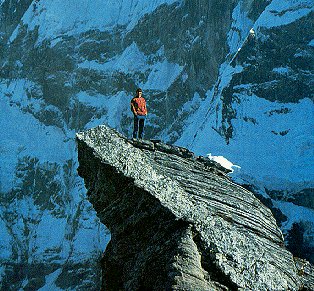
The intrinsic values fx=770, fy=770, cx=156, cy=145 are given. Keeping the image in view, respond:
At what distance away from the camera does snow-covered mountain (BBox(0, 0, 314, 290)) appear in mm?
104562

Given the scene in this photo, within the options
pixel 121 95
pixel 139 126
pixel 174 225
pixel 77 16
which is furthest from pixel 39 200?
pixel 174 225

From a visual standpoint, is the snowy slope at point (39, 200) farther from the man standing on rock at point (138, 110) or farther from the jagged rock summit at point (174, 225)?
the jagged rock summit at point (174, 225)

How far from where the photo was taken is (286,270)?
8.44m

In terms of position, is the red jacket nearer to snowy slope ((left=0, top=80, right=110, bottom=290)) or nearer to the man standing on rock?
the man standing on rock

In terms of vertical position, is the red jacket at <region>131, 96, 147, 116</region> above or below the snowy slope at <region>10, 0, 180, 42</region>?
below

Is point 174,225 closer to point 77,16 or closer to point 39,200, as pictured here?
point 39,200

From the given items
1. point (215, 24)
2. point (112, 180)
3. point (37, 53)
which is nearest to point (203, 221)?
point (112, 180)

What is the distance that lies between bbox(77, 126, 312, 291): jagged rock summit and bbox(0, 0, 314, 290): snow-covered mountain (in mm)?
82181

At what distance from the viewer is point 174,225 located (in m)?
8.16

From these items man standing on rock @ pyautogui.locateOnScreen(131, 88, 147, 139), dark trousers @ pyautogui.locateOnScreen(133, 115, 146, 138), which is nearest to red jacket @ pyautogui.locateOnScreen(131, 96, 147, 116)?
man standing on rock @ pyautogui.locateOnScreen(131, 88, 147, 139)

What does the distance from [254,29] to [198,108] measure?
24657mm

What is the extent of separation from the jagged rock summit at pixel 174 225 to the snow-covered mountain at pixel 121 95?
82.2m

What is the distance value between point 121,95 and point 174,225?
136 meters

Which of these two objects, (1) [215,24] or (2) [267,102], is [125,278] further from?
(1) [215,24]
